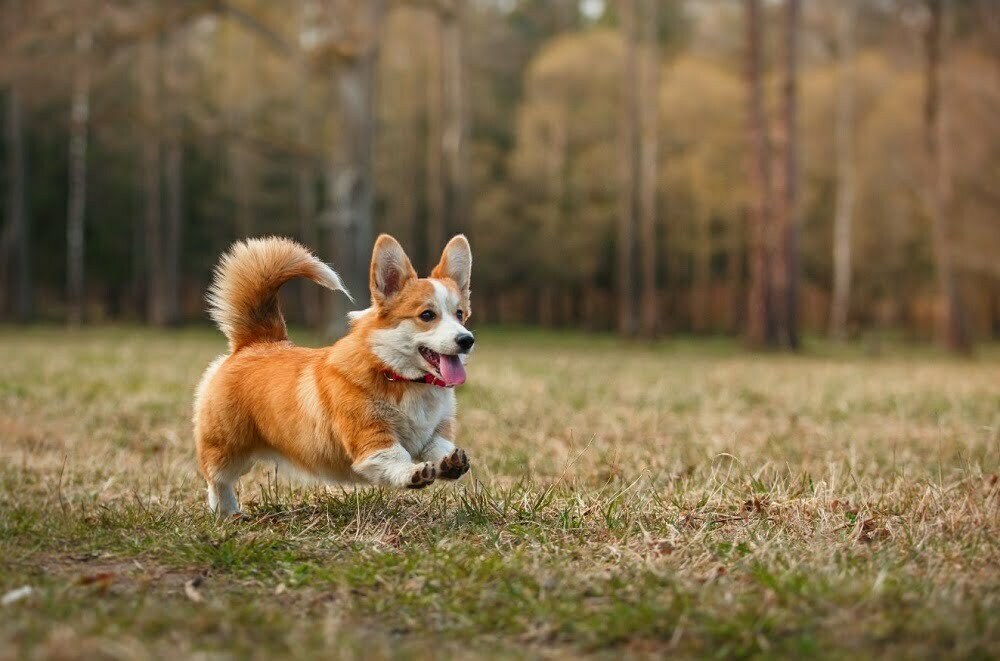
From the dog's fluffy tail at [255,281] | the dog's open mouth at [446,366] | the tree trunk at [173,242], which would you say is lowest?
the dog's open mouth at [446,366]

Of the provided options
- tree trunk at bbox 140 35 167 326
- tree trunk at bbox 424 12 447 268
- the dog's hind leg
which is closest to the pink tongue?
the dog's hind leg

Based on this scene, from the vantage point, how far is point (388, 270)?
3.99 metres

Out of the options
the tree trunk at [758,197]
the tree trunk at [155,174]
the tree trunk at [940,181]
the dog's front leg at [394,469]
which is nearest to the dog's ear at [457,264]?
the dog's front leg at [394,469]

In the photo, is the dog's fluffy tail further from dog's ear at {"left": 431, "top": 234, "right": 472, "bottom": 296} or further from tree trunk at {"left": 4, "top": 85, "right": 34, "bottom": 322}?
tree trunk at {"left": 4, "top": 85, "right": 34, "bottom": 322}

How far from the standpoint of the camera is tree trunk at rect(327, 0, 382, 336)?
15.6 meters

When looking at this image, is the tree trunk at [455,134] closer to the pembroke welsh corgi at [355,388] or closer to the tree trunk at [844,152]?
the tree trunk at [844,152]

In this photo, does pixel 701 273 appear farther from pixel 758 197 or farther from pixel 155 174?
pixel 155 174

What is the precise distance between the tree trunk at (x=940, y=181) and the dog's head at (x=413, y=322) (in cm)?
1809

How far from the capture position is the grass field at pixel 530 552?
8.55 feet

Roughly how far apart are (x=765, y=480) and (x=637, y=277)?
22.7 m

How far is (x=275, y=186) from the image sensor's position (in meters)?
37.9

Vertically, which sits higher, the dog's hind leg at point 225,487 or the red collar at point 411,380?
the red collar at point 411,380

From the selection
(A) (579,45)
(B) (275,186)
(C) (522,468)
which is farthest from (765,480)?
(B) (275,186)

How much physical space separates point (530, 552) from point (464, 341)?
81cm
